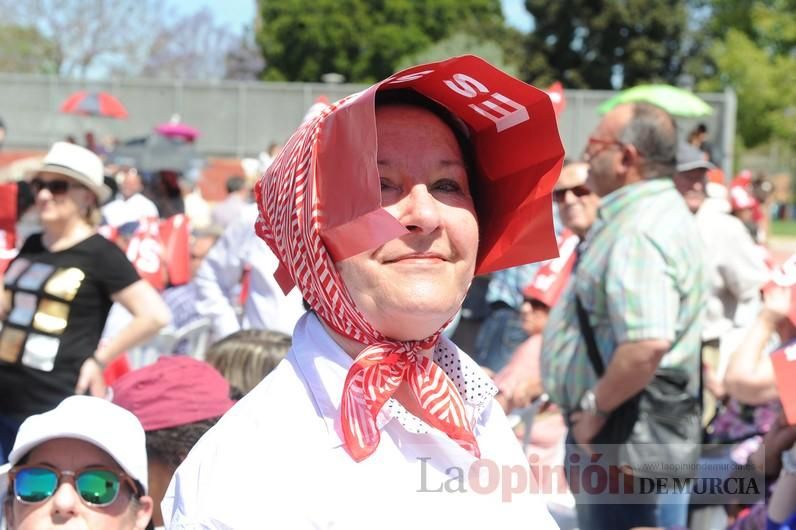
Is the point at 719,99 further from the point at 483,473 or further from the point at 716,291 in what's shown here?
the point at 483,473

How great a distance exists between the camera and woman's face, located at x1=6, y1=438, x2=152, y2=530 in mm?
2479

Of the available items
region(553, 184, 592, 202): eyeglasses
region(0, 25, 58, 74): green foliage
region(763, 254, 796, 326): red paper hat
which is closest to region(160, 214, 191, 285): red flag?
region(553, 184, 592, 202): eyeglasses

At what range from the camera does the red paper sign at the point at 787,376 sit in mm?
2549

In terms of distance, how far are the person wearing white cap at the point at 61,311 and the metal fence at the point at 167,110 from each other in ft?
52.6

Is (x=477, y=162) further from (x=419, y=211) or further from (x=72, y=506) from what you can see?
(x=72, y=506)

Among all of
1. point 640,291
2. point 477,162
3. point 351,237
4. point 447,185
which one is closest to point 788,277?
point 640,291

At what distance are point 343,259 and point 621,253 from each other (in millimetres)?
2335

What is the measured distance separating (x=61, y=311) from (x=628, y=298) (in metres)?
2.20

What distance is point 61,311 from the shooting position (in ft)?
14.0

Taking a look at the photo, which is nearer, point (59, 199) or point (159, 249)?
point (59, 199)

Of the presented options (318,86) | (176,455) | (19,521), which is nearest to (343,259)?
(19,521)

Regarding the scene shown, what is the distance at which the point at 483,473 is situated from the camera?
1807mm

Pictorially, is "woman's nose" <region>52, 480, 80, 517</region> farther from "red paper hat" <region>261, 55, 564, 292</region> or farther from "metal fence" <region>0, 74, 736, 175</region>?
"metal fence" <region>0, 74, 736, 175</region>

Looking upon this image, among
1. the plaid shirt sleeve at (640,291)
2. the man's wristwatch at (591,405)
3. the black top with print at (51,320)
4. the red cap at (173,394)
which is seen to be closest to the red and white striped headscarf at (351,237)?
the red cap at (173,394)
